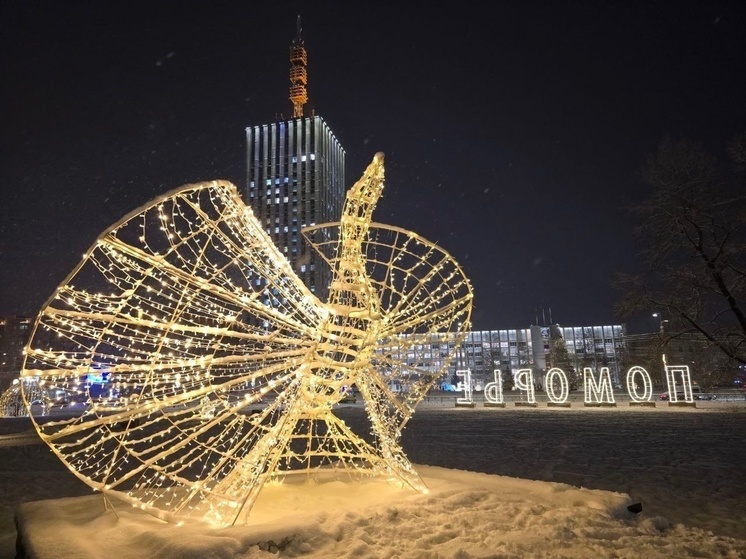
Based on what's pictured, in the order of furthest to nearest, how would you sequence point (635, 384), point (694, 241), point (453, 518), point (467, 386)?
point (467, 386) < point (635, 384) < point (694, 241) < point (453, 518)

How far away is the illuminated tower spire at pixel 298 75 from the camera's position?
90.1 meters

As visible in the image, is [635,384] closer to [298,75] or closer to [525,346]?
[525,346]

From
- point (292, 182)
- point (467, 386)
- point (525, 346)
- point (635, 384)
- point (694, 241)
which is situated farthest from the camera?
point (525, 346)

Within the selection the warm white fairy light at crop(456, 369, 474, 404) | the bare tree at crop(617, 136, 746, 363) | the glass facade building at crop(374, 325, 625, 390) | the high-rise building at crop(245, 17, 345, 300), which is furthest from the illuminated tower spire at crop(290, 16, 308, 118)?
the bare tree at crop(617, 136, 746, 363)

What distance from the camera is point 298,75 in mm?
91562

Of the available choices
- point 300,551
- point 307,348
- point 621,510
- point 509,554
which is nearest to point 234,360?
point 307,348

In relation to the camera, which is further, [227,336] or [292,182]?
[292,182]

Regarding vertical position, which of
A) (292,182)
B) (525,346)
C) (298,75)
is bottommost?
(525,346)

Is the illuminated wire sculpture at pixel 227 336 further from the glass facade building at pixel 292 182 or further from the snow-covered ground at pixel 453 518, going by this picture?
the glass facade building at pixel 292 182

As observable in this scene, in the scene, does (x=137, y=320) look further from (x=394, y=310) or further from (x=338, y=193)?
(x=338, y=193)

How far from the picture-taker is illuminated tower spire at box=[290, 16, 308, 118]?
296ft

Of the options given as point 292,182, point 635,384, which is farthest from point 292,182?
point 635,384

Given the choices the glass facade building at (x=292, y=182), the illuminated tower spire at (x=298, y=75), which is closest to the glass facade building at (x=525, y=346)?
the glass facade building at (x=292, y=182)

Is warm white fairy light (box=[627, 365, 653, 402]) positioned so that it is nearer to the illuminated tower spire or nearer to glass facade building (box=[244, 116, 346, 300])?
glass facade building (box=[244, 116, 346, 300])
